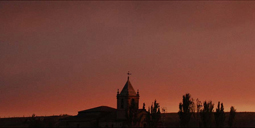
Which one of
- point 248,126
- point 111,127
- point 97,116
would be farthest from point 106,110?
point 248,126

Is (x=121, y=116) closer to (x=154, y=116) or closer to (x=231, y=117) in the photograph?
(x=154, y=116)

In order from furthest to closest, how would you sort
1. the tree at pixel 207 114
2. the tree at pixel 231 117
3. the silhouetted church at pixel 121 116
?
1. the tree at pixel 231 117
2. the tree at pixel 207 114
3. the silhouetted church at pixel 121 116

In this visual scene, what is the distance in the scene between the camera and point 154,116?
88.9m

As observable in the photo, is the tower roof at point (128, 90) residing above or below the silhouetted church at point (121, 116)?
above

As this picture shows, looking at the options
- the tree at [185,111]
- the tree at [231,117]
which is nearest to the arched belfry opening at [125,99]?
the tree at [185,111]

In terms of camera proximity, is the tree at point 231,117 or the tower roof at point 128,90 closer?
the tower roof at point 128,90

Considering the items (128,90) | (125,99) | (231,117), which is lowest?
(231,117)

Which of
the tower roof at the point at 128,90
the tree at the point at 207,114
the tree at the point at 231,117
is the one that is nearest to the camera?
the tower roof at the point at 128,90

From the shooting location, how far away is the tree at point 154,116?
87625 mm

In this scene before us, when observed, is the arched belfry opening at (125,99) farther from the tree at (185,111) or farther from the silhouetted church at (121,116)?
the tree at (185,111)

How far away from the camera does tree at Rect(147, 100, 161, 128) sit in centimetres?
8762

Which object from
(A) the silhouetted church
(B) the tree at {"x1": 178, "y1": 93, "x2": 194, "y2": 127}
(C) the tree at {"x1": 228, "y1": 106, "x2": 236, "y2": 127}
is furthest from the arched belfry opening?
(C) the tree at {"x1": 228, "y1": 106, "x2": 236, "y2": 127}

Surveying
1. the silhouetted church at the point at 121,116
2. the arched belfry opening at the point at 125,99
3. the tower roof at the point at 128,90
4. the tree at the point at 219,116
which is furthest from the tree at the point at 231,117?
the tower roof at the point at 128,90

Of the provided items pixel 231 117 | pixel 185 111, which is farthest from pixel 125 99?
pixel 231 117
